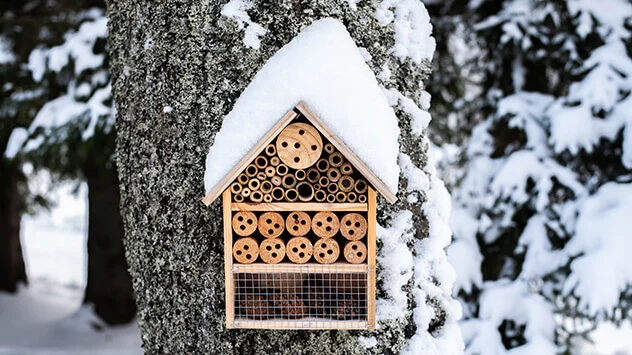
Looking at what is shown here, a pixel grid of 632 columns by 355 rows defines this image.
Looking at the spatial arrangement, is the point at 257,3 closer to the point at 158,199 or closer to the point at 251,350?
the point at 158,199

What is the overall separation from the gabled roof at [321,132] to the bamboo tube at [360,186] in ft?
0.13

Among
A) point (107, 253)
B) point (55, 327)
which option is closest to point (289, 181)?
point (107, 253)

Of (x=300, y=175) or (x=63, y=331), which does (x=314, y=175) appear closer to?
(x=300, y=175)

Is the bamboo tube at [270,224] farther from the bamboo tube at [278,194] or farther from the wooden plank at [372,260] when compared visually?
the wooden plank at [372,260]

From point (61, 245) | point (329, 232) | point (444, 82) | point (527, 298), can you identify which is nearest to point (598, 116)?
point (527, 298)

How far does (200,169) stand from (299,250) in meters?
0.34

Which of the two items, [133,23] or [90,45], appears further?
[90,45]

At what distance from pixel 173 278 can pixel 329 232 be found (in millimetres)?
455

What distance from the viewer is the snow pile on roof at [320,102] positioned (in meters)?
1.36

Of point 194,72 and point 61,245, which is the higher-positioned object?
point 194,72

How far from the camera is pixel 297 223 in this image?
1.42 meters

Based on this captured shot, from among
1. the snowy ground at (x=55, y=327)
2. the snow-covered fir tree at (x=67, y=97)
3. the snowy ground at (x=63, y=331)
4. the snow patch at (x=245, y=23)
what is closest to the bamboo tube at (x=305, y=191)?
the snow patch at (x=245, y=23)

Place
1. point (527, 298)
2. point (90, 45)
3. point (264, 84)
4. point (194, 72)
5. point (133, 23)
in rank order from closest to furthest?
point (264, 84), point (194, 72), point (133, 23), point (527, 298), point (90, 45)

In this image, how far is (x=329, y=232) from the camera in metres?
1.42
